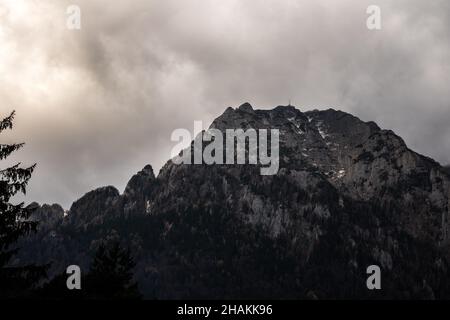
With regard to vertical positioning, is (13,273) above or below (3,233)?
below

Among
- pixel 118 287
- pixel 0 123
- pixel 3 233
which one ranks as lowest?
pixel 118 287

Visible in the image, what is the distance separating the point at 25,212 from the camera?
118 feet

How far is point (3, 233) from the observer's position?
116ft
